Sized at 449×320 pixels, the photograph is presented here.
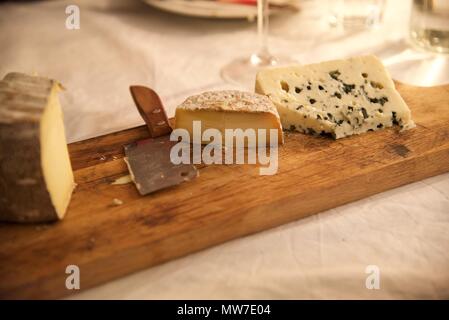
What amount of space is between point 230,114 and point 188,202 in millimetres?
242

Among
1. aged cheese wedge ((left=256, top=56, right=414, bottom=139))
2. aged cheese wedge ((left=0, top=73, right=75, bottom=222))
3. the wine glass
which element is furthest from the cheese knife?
the wine glass

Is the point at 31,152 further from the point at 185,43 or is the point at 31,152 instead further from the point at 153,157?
the point at 185,43

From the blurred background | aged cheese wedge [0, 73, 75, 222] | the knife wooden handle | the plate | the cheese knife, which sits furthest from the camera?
the plate

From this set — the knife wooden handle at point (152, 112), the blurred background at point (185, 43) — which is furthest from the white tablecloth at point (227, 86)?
the knife wooden handle at point (152, 112)

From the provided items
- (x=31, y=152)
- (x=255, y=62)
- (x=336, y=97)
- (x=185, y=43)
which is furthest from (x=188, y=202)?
(x=185, y=43)

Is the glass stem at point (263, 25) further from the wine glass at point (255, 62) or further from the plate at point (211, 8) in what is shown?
the plate at point (211, 8)

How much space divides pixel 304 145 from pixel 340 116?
4.7 inches

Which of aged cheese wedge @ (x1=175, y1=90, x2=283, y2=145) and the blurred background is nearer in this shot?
aged cheese wedge @ (x1=175, y1=90, x2=283, y2=145)

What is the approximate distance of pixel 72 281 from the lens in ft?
2.94

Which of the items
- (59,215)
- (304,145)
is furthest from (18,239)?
(304,145)

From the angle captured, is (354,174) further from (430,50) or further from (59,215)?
(430,50)

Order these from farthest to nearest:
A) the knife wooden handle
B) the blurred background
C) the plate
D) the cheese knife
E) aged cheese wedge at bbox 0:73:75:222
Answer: the plate → the blurred background → the knife wooden handle → the cheese knife → aged cheese wedge at bbox 0:73:75:222

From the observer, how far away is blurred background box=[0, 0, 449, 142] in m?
1.58

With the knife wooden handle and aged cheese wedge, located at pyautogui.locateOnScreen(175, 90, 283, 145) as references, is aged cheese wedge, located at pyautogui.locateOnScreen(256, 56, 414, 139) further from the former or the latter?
the knife wooden handle
